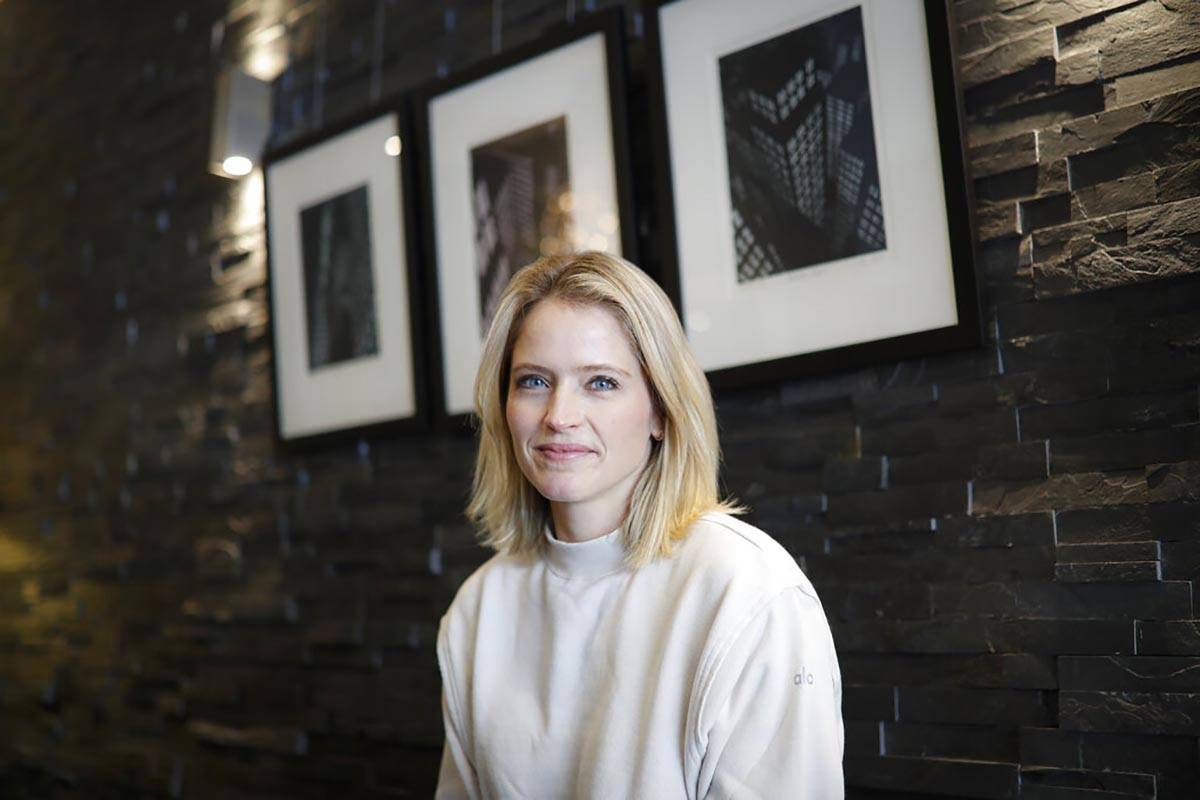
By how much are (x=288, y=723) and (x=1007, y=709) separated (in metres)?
1.65

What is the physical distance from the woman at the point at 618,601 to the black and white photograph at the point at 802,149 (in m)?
0.36

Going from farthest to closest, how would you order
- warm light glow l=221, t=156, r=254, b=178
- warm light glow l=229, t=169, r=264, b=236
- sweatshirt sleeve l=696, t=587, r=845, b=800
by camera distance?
warm light glow l=229, t=169, r=264, b=236
warm light glow l=221, t=156, r=254, b=178
sweatshirt sleeve l=696, t=587, r=845, b=800

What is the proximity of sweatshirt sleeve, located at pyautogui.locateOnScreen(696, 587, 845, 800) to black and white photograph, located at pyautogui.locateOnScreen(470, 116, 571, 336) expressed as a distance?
94cm

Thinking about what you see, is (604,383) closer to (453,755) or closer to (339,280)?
(453,755)

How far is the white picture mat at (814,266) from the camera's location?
1.56 meters

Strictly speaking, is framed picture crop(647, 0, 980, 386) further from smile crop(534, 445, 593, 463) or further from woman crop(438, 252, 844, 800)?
smile crop(534, 445, 593, 463)

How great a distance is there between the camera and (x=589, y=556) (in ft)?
4.74

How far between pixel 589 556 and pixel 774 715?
0.33 meters

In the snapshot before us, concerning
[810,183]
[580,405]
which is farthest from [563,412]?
[810,183]

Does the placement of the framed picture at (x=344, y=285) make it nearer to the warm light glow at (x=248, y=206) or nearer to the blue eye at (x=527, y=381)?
the warm light glow at (x=248, y=206)

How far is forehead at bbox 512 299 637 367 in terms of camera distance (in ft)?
4.54

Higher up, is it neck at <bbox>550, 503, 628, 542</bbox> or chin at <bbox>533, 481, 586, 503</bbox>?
chin at <bbox>533, 481, 586, 503</bbox>

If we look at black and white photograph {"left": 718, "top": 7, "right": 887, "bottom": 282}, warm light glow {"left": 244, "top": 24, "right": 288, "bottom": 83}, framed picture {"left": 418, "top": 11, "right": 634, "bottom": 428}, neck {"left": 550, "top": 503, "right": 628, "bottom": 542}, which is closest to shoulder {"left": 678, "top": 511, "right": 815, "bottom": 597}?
neck {"left": 550, "top": 503, "right": 628, "bottom": 542}

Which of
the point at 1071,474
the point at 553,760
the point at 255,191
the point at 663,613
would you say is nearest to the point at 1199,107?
the point at 1071,474
